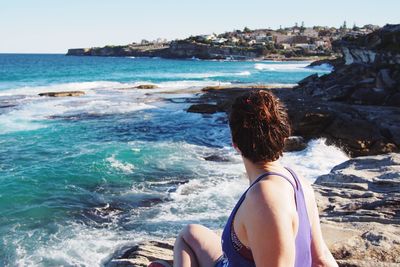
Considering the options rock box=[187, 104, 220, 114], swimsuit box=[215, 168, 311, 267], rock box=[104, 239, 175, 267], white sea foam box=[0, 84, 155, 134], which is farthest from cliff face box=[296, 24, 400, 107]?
swimsuit box=[215, 168, 311, 267]

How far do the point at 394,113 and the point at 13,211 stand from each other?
15341 millimetres

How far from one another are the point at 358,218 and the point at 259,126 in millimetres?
4217

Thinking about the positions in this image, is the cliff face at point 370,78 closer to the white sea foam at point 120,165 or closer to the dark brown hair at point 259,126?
the white sea foam at point 120,165

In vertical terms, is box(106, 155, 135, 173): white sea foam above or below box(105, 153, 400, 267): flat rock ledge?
below

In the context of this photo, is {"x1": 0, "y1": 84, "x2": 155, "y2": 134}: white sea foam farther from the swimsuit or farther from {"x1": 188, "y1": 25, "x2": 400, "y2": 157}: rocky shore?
the swimsuit

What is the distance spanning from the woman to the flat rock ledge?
2.23 m

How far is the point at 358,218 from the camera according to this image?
20.1 feet

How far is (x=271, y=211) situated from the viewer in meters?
2.19

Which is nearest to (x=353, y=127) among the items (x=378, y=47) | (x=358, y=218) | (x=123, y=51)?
(x=358, y=218)

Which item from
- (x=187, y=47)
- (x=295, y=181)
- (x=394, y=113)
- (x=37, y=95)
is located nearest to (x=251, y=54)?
(x=187, y=47)

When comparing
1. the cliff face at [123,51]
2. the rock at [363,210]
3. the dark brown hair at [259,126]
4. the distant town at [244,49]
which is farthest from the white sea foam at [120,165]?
the cliff face at [123,51]

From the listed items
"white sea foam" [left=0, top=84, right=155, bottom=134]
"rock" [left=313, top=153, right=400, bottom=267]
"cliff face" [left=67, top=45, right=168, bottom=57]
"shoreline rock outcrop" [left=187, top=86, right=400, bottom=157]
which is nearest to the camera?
"rock" [left=313, top=153, right=400, bottom=267]

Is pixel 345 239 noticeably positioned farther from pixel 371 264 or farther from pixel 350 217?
pixel 350 217

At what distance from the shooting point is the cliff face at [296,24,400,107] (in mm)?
24109
